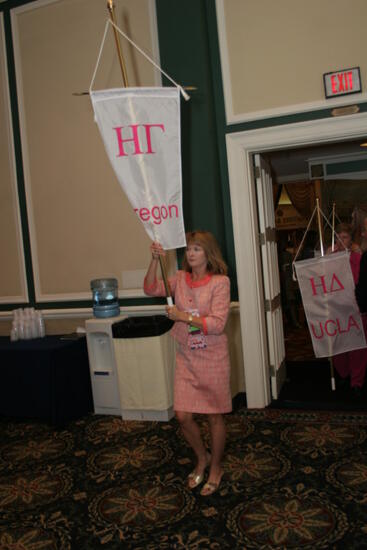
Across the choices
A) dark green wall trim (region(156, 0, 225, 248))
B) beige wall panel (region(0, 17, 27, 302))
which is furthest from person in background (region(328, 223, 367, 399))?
beige wall panel (region(0, 17, 27, 302))

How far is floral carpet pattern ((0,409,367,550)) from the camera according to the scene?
2420mm

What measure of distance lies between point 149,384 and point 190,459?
0.88 m

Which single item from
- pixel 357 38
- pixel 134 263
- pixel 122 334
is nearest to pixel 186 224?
pixel 134 263

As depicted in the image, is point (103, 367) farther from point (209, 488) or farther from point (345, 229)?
point (345, 229)

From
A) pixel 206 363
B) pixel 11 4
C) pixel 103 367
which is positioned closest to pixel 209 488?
pixel 206 363

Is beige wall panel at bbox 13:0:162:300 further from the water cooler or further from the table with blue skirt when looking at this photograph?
the table with blue skirt

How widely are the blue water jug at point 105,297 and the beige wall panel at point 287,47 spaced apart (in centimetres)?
182

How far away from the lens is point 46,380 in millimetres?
4109

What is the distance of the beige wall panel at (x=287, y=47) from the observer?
3633mm

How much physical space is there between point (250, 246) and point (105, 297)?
140 cm

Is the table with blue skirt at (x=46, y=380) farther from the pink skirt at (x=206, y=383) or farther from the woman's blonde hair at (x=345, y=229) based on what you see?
the woman's blonde hair at (x=345, y=229)

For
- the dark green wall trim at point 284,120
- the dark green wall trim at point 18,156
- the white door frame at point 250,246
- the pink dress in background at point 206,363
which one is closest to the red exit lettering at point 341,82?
the dark green wall trim at point 284,120

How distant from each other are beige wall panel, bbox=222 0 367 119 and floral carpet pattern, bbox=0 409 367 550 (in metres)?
2.40

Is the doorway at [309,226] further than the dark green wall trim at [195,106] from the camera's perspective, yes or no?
Yes
